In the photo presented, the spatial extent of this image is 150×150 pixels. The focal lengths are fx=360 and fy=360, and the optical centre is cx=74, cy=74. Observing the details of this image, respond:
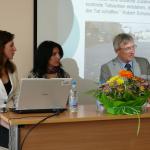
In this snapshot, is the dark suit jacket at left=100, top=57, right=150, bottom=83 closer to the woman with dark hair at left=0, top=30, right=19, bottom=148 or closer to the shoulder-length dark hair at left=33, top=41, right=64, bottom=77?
the shoulder-length dark hair at left=33, top=41, right=64, bottom=77

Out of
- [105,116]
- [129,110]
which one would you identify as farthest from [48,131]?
[129,110]

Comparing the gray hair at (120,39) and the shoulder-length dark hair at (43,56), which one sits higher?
the gray hair at (120,39)

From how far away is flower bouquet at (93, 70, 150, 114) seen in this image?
8.67ft

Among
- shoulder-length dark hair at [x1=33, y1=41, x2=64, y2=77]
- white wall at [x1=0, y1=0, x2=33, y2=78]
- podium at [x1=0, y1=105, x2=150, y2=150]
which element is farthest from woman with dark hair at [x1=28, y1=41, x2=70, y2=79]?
podium at [x1=0, y1=105, x2=150, y2=150]

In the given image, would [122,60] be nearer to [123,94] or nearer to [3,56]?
[3,56]

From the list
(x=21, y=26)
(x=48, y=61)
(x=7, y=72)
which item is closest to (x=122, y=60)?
(x=48, y=61)

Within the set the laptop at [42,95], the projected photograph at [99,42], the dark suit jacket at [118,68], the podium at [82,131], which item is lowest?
the podium at [82,131]

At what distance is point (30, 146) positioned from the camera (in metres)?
2.52

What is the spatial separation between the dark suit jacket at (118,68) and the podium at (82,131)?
4.30ft

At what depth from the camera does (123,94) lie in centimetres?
264

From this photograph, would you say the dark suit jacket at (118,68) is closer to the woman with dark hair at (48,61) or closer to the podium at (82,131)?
the woman with dark hair at (48,61)

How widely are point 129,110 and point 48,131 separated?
643 millimetres

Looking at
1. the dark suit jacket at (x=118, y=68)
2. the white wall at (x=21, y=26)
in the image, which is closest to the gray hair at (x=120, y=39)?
the dark suit jacket at (x=118, y=68)

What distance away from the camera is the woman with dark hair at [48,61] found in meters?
3.68
